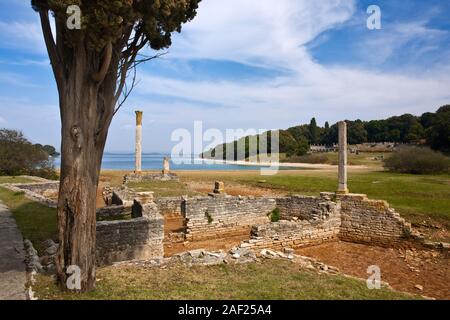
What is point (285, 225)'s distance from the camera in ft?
39.3

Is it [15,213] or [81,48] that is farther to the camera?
[15,213]

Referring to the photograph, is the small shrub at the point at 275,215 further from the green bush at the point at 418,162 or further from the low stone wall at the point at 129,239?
the green bush at the point at 418,162

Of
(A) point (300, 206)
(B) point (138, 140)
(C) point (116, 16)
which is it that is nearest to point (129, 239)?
(C) point (116, 16)

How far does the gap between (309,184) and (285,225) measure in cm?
1403

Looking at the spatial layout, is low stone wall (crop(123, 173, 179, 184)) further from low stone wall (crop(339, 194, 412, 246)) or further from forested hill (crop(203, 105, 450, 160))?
forested hill (crop(203, 105, 450, 160))

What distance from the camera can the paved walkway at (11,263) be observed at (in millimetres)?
5416

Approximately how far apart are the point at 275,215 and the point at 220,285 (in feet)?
32.5

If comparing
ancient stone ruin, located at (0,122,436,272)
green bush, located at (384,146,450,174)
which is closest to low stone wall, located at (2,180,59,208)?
ancient stone ruin, located at (0,122,436,272)

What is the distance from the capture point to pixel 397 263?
10.7 m

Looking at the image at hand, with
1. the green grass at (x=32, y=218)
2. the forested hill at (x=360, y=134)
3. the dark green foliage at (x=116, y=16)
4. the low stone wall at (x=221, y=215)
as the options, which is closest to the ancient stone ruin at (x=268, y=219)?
the low stone wall at (x=221, y=215)

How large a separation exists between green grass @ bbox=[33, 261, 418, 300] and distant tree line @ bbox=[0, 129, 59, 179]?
27778mm

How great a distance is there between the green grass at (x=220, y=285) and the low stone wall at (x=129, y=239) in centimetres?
162

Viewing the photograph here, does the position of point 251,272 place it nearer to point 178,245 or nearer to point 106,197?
point 178,245
